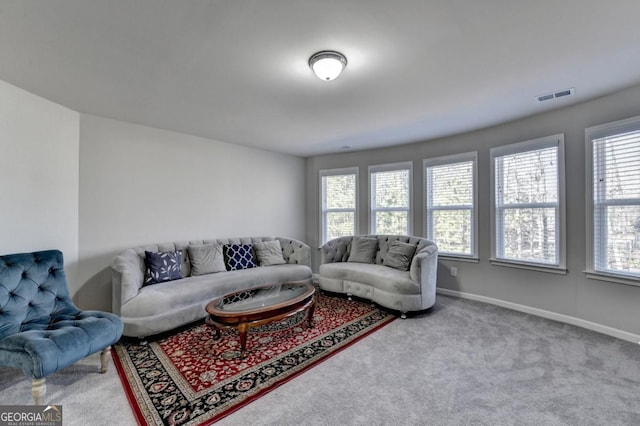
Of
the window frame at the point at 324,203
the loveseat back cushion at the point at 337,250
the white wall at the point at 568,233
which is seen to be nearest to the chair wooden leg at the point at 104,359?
the loveseat back cushion at the point at 337,250

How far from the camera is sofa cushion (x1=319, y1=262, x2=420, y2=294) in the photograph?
139 inches

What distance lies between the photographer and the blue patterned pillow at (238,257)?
4.21 meters

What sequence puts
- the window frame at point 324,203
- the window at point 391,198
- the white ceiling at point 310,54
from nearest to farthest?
the white ceiling at point 310,54 < the window at point 391,198 < the window frame at point 324,203

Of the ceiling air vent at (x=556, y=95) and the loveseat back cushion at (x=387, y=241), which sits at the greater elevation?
the ceiling air vent at (x=556, y=95)

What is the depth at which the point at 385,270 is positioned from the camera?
402 centimetres

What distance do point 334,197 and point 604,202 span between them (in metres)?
3.83

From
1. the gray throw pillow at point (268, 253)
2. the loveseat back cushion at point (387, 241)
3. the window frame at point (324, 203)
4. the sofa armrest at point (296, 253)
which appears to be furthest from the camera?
the window frame at point (324, 203)

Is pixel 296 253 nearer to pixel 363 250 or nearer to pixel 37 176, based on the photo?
pixel 363 250

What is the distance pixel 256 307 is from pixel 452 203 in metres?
3.35

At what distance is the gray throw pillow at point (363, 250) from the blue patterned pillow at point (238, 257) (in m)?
1.61

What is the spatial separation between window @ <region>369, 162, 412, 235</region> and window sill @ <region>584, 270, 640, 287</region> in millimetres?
2300

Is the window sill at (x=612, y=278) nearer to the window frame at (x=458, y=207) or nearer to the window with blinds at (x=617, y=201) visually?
the window with blinds at (x=617, y=201)

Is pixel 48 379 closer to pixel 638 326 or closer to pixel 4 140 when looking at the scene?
pixel 4 140

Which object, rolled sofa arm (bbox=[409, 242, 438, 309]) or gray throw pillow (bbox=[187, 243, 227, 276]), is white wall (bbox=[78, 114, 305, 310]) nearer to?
gray throw pillow (bbox=[187, 243, 227, 276])
